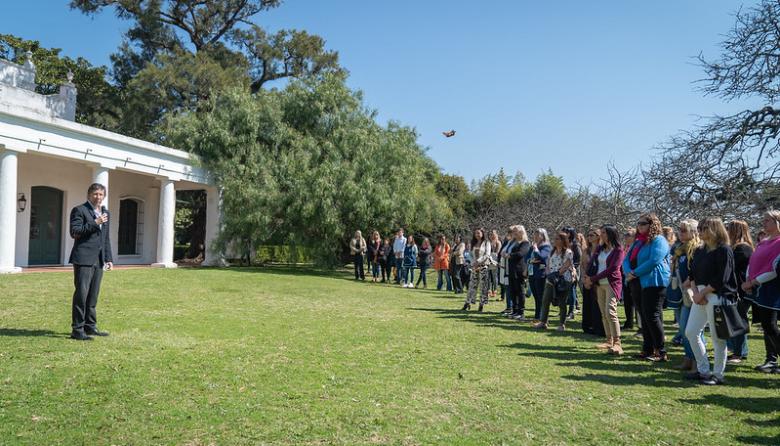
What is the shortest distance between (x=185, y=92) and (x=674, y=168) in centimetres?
2494

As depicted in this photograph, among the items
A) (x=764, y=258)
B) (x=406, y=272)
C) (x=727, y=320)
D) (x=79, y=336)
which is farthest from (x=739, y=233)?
(x=406, y=272)

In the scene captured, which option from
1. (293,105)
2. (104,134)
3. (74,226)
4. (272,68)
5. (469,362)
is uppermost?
(272,68)

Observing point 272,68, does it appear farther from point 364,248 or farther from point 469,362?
point 469,362

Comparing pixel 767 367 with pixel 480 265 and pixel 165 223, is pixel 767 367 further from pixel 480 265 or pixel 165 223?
pixel 165 223

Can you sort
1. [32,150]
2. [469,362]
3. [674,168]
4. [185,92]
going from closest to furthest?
[469,362], [674,168], [32,150], [185,92]

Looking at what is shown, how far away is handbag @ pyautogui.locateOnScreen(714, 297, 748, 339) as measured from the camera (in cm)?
582

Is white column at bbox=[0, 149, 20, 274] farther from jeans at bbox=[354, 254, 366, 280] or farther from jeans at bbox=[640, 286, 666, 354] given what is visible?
jeans at bbox=[640, 286, 666, 354]

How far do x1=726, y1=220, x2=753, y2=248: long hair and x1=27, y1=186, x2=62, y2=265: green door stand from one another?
20.6m

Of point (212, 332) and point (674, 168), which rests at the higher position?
point (674, 168)

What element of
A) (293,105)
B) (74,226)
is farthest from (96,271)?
(293,105)

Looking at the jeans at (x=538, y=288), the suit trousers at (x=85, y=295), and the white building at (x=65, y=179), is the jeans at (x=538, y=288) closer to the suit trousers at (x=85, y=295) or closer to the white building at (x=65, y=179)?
the suit trousers at (x=85, y=295)

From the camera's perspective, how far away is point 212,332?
8.12m

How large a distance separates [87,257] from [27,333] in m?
1.31

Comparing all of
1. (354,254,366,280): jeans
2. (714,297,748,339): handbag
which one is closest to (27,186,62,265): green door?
(354,254,366,280): jeans
